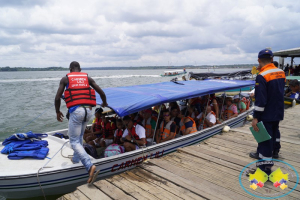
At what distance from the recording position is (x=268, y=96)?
9.68 feet

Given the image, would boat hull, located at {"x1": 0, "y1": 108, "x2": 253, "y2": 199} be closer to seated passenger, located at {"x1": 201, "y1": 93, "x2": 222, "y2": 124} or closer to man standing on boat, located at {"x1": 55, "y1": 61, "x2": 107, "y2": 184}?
man standing on boat, located at {"x1": 55, "y1": 61, "x2": 107, "y2": 184}

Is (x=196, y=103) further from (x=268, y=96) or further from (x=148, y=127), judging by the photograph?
(x=268, y=96)

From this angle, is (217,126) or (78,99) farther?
(217,126)

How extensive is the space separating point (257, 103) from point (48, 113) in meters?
14.1

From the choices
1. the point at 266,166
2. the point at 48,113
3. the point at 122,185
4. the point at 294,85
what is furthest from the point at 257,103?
the point at 48,113

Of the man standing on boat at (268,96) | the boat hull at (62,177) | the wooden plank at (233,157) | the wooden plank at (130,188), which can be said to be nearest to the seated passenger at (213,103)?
the wooden plank at (233,157)

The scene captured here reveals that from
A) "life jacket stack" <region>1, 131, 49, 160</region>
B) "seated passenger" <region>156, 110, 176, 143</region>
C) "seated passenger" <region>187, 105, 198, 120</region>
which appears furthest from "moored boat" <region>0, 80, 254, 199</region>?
"seated passenger" <region>187, 105, 198, 120</region>

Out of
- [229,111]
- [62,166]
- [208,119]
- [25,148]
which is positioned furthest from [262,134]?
[229,111]

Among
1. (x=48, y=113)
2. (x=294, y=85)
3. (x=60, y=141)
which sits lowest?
(x=48, y=113)

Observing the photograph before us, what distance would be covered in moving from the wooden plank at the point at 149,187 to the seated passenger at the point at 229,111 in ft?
16.5

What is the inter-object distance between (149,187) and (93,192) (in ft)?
2.89

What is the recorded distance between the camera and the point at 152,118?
5477mm

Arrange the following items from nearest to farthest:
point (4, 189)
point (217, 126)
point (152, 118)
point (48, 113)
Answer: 1. point (4, 189)
2. point (152, 118)
3. point (217, 126)
4. point (48, 113)

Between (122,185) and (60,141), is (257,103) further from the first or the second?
(60,141)
